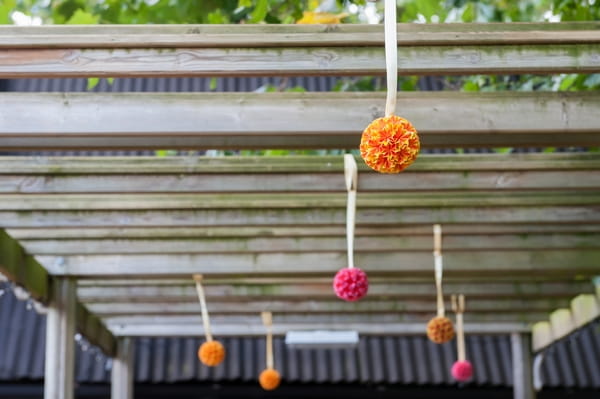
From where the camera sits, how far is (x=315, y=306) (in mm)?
9242

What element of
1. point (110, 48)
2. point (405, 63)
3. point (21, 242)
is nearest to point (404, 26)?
point (405, 63)

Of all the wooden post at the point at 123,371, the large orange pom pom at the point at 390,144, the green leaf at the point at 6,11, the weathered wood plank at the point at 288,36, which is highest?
the green leaf at the point at 6,11

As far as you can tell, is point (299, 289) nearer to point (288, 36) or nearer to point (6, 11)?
point (6, 11)

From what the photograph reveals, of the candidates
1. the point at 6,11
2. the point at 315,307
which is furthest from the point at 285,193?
the point at 315,307

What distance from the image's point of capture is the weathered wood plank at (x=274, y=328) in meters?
9.87

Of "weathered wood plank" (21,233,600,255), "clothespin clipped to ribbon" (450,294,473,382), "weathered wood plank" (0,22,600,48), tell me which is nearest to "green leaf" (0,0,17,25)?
"weathered wood plank" (0,22,600,48)

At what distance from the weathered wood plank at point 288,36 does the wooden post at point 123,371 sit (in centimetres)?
621

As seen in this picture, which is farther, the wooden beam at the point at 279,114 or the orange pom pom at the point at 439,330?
the orange pom pom at the point at 439,330

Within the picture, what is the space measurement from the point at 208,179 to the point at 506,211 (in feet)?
6.23

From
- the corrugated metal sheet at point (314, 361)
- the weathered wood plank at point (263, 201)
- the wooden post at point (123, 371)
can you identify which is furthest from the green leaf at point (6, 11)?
the corrugated metal sheet at point (314, 361)

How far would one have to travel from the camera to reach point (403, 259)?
294 inches

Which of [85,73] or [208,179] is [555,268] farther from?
[85,73]

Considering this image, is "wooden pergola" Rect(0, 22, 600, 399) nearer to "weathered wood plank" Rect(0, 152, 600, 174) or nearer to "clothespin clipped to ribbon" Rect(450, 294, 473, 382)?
"weathered wood plank" Rect(0, 152, 600, 174)

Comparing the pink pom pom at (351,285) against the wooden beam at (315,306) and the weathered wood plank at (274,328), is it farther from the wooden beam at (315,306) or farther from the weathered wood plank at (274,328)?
the weathered wood plank at (274,328)
